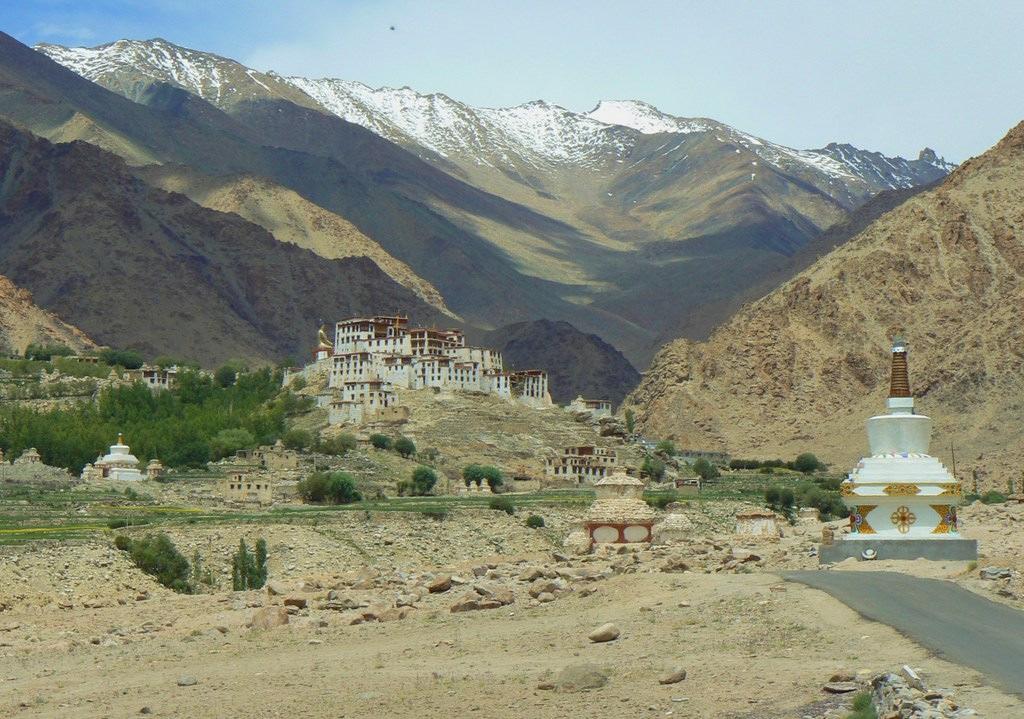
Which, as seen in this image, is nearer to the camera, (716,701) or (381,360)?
(716,701)

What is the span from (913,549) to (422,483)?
218 feet

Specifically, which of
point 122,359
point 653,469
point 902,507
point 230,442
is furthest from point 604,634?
point 122,359

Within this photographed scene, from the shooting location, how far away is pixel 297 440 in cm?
12056

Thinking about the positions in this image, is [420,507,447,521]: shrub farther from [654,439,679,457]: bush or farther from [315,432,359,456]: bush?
[654,439,679,457]: bush

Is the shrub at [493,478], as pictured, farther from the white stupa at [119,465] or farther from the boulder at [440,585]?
the boulder at [440,585]

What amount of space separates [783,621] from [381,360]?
112m

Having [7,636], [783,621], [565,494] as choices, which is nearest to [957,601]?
[783,621]

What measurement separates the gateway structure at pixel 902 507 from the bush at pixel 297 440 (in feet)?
A: 253

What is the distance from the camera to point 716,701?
90.4 ft

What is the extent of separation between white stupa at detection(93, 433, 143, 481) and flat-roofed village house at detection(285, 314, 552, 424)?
82.9 feet

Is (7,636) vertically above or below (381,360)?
below

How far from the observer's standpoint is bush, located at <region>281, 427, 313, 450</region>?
393ft

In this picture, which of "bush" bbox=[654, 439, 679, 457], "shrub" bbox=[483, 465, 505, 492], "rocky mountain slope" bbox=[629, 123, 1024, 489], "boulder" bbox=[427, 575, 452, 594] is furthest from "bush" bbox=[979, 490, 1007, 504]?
"rocky mountain slope" bbox=[629, 123, 1024, 489]

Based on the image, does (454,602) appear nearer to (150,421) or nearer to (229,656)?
(229,656)
